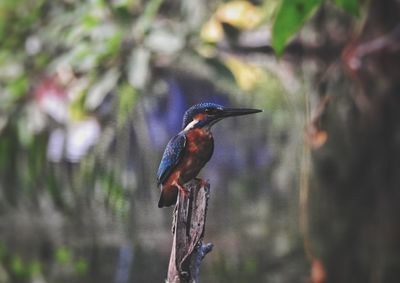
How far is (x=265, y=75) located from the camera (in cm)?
157

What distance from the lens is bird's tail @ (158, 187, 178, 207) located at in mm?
321

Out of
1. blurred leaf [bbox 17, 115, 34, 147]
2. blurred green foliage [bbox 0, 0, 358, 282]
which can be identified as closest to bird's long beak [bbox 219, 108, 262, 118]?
blurred green foliage [bbox 0, 0, 358, 282]

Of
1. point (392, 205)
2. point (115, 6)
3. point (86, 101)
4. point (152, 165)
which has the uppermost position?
point (115, 6)

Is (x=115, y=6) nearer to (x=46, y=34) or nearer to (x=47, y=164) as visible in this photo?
(x=46, y=34)

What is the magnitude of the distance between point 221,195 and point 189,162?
1.31 metres

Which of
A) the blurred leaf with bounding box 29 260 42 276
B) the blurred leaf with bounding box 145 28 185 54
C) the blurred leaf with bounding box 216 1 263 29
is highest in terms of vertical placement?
the blurred leaf with bounding box 216 1 263 29

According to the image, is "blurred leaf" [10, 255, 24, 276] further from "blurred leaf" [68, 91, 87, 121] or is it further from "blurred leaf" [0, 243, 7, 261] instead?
"blurred leaf" [68, 91, 87, 121]

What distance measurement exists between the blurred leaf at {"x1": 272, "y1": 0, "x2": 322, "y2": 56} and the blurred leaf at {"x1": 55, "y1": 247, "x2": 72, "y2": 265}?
1.35 metres

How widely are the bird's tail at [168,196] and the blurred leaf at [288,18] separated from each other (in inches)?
7.7

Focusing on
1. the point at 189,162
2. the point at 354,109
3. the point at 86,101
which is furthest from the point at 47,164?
the point at 189,162

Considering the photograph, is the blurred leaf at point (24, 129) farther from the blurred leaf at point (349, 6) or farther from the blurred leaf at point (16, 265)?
the blurred leaf at point (349, 6)

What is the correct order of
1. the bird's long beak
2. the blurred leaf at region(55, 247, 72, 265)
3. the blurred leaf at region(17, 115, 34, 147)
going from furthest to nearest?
the blurred leaf at region(55, 247, 72, 265), the blurred leaf at region(17, 115, 34, 147), the bird's long beak

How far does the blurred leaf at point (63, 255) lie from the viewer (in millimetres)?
1779

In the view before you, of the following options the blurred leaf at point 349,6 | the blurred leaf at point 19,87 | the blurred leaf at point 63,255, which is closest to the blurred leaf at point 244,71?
the blurred leaf at point 19,87
